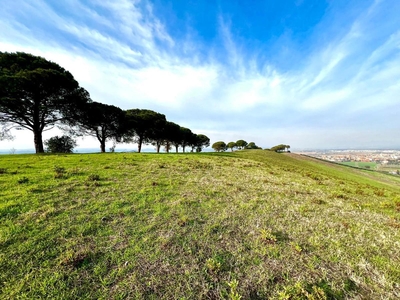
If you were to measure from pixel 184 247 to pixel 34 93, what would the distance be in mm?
33029

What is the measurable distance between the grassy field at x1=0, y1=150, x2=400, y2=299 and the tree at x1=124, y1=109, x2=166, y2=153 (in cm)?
3642

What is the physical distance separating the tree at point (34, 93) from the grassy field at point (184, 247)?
22173 millimetres

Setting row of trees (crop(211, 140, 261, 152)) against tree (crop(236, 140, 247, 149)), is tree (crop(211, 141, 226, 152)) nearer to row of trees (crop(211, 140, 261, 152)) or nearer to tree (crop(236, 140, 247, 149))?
row of trees (crop(211, 140, 261, 152))

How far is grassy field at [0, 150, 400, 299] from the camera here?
10.9 ft

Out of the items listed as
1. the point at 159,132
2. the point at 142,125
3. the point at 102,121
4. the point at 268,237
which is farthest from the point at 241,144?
the point at 268,237

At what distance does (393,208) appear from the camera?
9.10 metres

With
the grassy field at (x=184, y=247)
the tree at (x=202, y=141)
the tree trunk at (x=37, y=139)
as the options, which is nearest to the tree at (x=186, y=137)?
the tree at (x=202, y=141)

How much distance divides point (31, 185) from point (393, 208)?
2052 cm

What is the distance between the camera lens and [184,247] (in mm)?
4520

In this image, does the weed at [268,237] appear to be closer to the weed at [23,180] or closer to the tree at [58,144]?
A: the weed at [23,180]

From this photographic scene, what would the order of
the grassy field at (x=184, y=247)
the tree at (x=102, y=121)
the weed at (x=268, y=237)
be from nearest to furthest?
the grassy field at (x=184, y=247), the weed at (x=268, y=237), the tree at (x=102, y=121)

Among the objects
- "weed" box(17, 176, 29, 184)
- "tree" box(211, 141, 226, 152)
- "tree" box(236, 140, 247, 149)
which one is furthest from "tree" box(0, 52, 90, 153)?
"tree" box(236, 140, 247, 149)

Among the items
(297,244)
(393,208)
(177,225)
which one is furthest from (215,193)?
(393,208)

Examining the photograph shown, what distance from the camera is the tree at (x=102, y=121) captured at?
31295 millimetres
